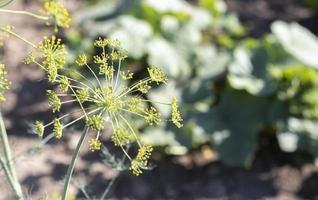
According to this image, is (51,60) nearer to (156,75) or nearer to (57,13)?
(156,75)

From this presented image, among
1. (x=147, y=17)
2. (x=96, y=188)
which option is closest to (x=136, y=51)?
(x=147, y=17)

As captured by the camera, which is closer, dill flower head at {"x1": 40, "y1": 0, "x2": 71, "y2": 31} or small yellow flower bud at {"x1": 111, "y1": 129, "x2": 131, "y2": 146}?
small yellow flower bud at {"x1": 111, "y1": 129, "x2": 131, "y2": 146}

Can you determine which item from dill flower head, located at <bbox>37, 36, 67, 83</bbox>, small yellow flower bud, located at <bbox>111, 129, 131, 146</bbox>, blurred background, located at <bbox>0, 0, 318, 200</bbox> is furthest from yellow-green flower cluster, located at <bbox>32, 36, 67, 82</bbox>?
blurred background, located at <bbox>0, 0, 318, 200</bbox>

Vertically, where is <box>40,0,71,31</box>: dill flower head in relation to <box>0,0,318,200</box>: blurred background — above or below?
below

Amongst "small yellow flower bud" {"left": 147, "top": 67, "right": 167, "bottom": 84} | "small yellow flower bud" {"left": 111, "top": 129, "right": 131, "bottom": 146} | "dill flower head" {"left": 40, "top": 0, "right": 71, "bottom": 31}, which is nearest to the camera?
"small yellow flower bud" {"left": 111, "top": 129, "right": 131, "bottom": 146}

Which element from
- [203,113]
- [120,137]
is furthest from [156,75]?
[203,113]

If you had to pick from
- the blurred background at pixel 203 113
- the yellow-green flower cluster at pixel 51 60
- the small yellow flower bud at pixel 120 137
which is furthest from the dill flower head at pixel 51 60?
the blurred background at pixel 203 113

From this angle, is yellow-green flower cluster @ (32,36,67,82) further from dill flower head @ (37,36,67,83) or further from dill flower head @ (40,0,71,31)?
dill flower head @ (40,0,71,31)

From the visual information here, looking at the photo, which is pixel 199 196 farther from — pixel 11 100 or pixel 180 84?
pixel 11 100
